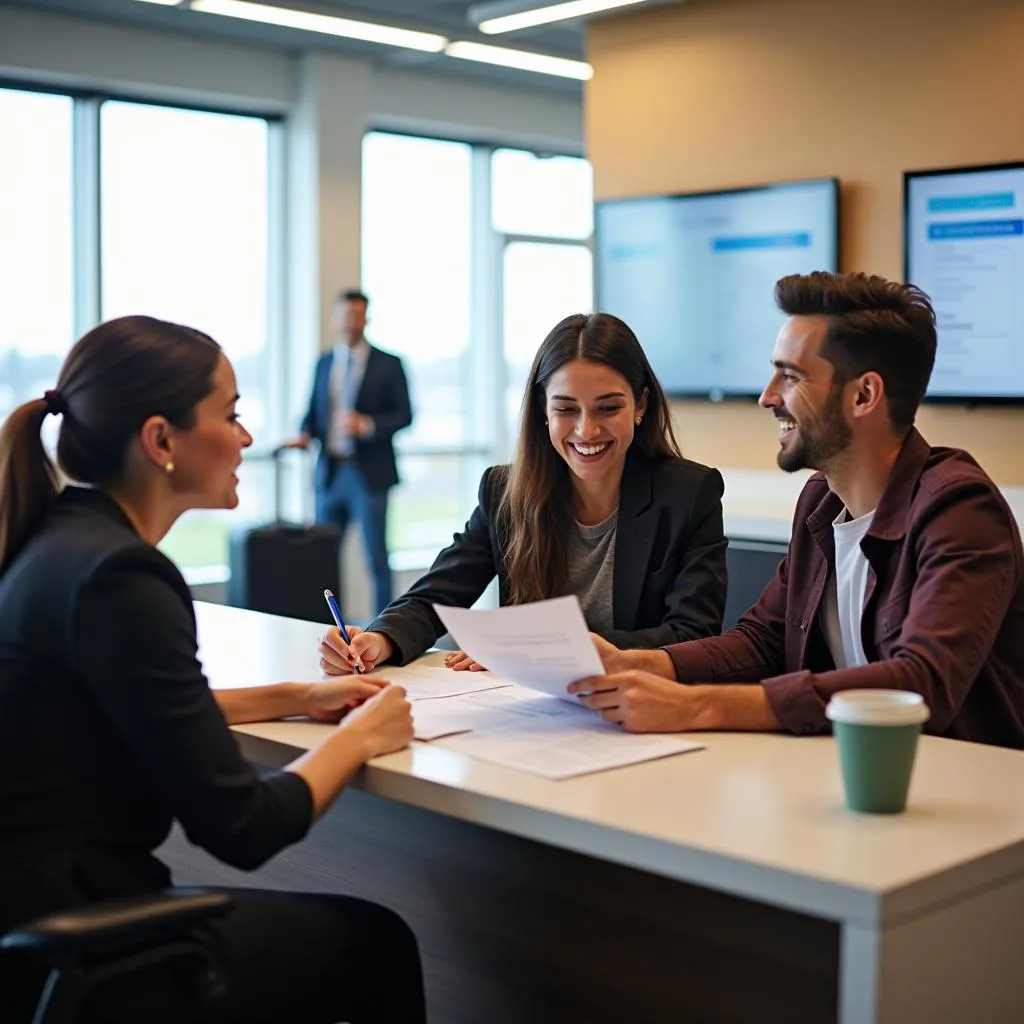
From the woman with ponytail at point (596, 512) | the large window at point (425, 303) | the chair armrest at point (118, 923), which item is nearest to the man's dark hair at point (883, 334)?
the woman with ponytail at point (596, 512)

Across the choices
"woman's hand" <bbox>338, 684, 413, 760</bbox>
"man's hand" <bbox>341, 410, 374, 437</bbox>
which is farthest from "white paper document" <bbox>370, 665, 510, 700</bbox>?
"man's hand" <bbox>341, 410, 374, 437</bbox>

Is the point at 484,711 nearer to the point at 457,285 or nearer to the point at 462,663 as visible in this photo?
the point at 462,663

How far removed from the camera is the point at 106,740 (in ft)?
5.03

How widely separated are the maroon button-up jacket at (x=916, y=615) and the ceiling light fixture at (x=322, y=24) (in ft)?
15.4

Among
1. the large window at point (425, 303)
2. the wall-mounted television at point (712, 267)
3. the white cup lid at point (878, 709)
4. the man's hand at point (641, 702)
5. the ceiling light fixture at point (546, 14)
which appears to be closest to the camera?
the white cup lid at point (878, 709)

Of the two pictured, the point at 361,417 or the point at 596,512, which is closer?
the point at 596,512

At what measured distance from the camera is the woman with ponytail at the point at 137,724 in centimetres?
147

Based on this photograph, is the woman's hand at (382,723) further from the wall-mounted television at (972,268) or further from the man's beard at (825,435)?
the wall-mounted television at (972,268)

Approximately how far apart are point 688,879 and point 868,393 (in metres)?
0.99

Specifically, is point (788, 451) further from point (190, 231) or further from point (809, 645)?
point (190, 231)

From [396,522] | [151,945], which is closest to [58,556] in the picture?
[151,945]

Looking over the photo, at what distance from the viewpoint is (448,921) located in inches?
79.9

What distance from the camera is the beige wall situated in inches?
192

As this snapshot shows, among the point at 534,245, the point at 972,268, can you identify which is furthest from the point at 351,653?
the point at 534,245
